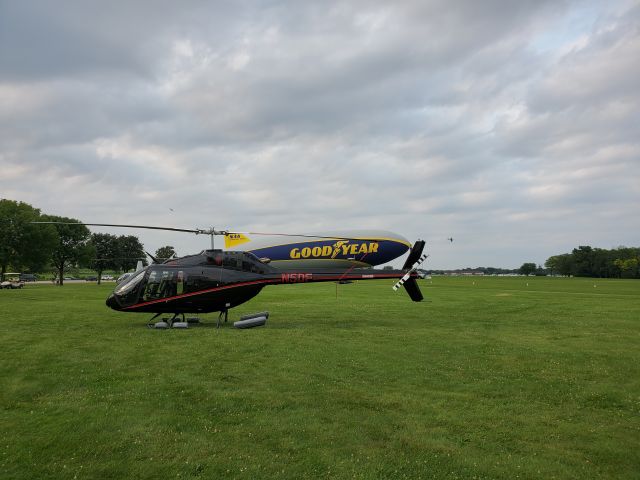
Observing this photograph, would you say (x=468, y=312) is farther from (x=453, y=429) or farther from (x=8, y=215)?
(x=8, y=215)

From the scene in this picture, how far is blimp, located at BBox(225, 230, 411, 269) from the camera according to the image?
4409 cm

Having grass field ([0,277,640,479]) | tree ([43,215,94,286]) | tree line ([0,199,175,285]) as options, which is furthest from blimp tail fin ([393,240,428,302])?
tree ([43,215,94,286])

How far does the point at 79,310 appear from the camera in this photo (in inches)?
1141

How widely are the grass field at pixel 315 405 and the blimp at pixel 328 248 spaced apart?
24.5 meters

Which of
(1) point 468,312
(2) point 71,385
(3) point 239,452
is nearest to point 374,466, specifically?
(3) point 239,452

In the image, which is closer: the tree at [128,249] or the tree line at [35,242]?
the tree line at [35,242]

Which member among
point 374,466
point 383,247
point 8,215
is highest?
point 8,215

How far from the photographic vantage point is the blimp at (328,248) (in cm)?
4409

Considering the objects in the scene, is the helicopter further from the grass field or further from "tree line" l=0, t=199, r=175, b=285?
"tree line" l=0, t=199, r=175, b=285

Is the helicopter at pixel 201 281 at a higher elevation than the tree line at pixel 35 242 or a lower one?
lower

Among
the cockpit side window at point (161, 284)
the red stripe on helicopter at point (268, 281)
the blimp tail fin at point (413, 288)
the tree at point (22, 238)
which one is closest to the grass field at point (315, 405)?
the red stripe on helicopter at point (268, 281)

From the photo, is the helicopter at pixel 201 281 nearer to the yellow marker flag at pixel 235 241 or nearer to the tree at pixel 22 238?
the yellow marker flag at pixel 235 241

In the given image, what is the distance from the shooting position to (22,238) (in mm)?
68188

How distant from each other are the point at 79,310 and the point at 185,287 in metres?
12.0
